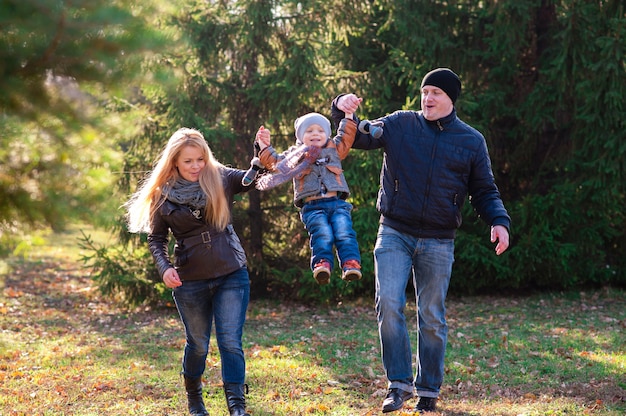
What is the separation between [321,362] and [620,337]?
392 centimetres

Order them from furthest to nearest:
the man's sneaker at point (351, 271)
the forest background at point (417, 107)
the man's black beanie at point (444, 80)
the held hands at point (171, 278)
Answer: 1. the forest background at point (417, 107)
2. the man's black beanie at point (444, 80)
3. the man's sneaker at point (351, 271)
4. the held hands at point (171, 278)

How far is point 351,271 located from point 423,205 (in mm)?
737

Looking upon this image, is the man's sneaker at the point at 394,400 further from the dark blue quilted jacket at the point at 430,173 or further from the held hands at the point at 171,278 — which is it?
the held hands at the point at 171,278

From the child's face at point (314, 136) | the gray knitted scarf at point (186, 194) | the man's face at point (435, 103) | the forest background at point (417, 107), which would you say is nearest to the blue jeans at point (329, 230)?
the child's face at point (314, 136)

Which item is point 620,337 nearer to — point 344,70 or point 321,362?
point 321,362

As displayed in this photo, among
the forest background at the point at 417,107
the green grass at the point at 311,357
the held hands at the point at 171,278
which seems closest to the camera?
the held hands at the point at 171,278

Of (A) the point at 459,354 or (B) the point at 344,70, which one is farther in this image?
(B) the point at 344,70

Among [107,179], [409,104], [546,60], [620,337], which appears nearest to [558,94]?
[546,60]

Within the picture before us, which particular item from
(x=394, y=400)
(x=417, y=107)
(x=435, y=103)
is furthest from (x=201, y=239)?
(x=417, y=107)

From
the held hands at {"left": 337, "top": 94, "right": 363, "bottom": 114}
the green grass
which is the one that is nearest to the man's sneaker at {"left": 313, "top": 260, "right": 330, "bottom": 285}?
the held hands at {"left": 337, "top": 94, "right": 363, "bottom": 114}

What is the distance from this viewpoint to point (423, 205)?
205 inches

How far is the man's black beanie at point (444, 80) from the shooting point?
5.16 m

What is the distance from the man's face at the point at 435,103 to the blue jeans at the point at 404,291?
890mm

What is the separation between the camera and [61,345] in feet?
30.9
